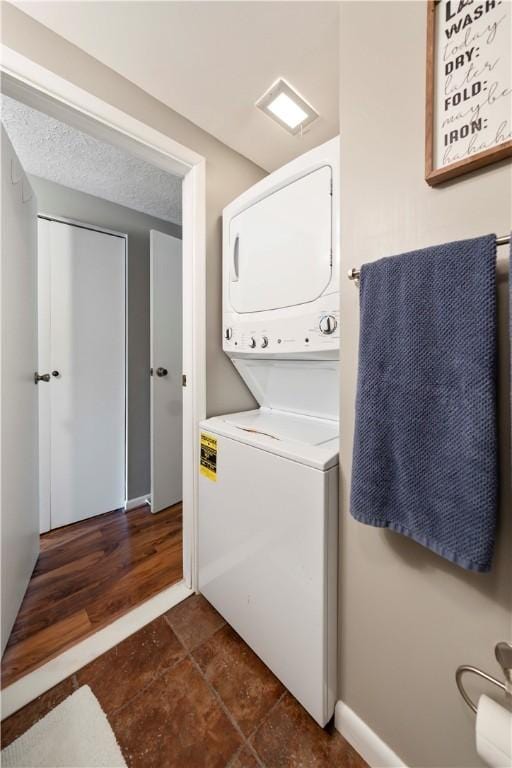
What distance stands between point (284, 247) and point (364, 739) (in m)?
1.76

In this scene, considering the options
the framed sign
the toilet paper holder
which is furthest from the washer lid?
the framed sign

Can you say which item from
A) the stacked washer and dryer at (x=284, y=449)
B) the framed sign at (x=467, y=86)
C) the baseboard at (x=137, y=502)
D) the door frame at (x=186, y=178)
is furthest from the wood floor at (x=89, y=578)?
the framed sign at (x=467, y=86)

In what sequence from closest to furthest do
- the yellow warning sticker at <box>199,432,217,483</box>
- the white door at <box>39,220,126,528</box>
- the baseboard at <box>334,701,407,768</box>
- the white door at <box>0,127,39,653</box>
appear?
the baseboard at <box>334,701,407,768</box>
the white door at <box>0,127,39,653</box>
the yellow warning sticker at <box>199,432,217,483</box>
the white door at <box>39,220,126,528</box>

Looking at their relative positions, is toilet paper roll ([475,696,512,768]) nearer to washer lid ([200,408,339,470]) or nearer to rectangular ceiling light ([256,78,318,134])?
washer lid ([200,408,339,470])

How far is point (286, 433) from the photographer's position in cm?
123

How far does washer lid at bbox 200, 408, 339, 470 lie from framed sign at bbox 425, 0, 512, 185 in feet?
2.70

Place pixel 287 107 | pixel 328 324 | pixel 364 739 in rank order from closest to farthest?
pixel 364 739 < pixel 328 324 < pixel 287 107

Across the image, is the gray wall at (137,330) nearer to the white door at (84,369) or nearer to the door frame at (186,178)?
the white door at (84,369)

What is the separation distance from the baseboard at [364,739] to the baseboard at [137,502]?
208 centimetres

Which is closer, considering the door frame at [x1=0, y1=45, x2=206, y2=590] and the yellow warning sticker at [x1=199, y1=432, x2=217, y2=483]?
the door frame at [x1=0, y1=45, x2=206, y2=590]

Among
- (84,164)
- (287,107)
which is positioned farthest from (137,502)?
(287,107)

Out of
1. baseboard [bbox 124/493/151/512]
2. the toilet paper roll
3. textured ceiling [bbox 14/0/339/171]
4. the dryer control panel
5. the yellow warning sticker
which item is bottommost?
baseboard [bbox 124/493/151/512]

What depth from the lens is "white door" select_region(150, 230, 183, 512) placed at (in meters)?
2.38

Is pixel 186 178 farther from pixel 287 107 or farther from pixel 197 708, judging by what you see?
pixel 197 708
